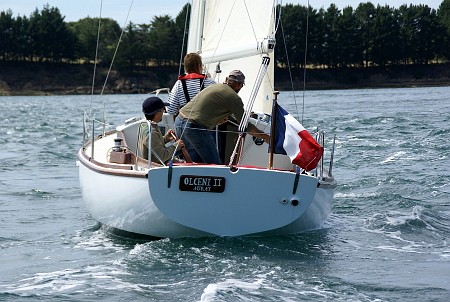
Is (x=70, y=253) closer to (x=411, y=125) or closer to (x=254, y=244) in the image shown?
(x=254, y=244)

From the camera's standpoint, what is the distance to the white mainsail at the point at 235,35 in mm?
11672

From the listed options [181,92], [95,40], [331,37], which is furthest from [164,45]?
[181,92]

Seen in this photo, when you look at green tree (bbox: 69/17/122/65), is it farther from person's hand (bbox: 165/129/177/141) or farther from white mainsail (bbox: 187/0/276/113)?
person's hand (bbox: 165/129/177/141)

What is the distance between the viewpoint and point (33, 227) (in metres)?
11.6

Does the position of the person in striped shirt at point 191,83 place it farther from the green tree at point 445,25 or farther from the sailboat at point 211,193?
the green tree at point 445,25

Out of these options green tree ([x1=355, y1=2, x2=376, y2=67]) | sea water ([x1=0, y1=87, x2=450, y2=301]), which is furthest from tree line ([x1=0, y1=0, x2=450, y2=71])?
sea water ([x1=0, y1=87, x2=450, y2=301])

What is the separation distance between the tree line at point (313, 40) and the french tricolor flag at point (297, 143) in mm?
81979

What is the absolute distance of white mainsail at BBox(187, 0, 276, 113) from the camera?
11672mm

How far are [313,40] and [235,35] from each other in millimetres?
87125

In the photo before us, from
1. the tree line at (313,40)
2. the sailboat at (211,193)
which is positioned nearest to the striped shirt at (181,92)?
the sailboat at (211,193)

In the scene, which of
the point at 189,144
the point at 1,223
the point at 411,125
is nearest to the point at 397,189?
the point at 189,144

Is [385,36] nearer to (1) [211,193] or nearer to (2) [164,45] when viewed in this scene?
(2) [164,45]

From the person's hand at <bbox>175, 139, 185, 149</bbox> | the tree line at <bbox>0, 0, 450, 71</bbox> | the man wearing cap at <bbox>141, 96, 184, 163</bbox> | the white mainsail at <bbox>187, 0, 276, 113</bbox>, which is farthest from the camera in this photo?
the tree line at <bbox>0, 0, 450, 71</bbox>

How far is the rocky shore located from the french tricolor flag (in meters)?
71.7
